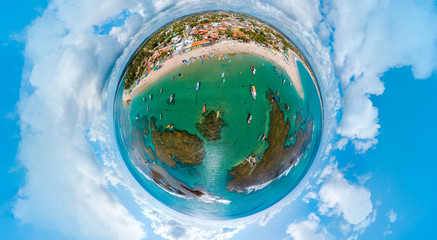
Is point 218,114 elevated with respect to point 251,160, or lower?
elevated

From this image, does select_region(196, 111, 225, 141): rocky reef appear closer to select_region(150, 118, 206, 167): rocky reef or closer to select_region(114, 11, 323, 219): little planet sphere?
select_region(114, 11, 323, 219): little planet sphere

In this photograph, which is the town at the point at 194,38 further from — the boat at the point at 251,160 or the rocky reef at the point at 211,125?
the boat at the point at 251,160

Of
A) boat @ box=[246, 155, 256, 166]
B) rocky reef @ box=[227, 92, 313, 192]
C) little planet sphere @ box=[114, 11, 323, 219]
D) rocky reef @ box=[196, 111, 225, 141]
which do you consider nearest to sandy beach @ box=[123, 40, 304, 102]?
little planet sphere @ box=[114, 11, 323, 219]

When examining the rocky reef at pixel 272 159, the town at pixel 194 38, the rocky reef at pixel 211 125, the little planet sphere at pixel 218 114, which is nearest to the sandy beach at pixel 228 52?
the little planet sphere at pixel 218 114

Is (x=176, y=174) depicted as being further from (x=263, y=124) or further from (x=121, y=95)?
(x=121, y=95)

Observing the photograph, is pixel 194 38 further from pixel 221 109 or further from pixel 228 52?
pixel 221 109

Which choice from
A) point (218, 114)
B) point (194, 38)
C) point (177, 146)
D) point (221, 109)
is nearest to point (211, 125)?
point (218, 114)
